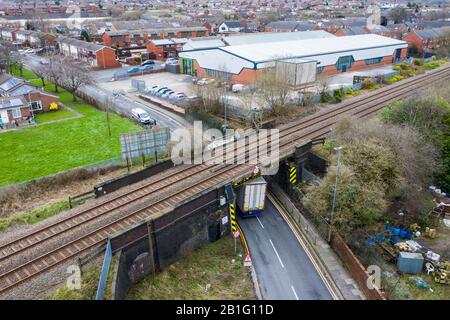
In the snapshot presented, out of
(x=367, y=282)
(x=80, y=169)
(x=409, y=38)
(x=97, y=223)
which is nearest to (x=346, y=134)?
(x=367, y=282)

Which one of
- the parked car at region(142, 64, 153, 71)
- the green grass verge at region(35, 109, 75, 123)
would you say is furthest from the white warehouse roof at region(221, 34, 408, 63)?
the green grass verge at region(35, 109, 75, 123)

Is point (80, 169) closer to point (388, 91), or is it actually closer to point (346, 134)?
point (346, 134)

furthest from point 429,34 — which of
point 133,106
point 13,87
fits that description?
point 13,87

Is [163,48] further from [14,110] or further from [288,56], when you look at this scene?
[14,110]

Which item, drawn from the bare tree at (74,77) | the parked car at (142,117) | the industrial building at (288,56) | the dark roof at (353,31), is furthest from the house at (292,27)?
the parked car at (142,117)

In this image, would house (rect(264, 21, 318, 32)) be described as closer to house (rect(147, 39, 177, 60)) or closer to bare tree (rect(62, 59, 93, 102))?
house (rect(147, 39, 177, 60))
